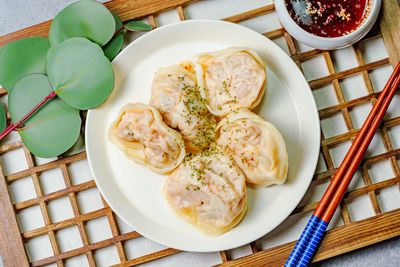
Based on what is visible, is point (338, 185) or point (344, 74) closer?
point (338, 185)

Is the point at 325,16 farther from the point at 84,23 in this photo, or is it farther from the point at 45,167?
the point at 45,167

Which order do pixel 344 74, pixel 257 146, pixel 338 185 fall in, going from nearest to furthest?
pixel 257 146
pixel 338 185
pixel 344 74

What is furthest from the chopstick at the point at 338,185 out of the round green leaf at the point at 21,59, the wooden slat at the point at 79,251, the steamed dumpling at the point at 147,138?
the round green leaf at the point at 21,59

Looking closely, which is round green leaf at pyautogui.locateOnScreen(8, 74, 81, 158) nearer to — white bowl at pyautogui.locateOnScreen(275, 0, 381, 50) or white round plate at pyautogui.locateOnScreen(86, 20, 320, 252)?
white round plate at pyautogui.locateOnScreen(86, 20, 320, 252)

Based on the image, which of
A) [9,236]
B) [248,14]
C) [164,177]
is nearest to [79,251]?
[9,236]

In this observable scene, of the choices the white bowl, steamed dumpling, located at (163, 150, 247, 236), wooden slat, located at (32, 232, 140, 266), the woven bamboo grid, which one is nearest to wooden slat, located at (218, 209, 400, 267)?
the woven bamboo grid

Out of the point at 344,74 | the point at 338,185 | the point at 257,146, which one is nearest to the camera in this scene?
the point at 257,146

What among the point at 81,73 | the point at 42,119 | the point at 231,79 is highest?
the point at 81,73
